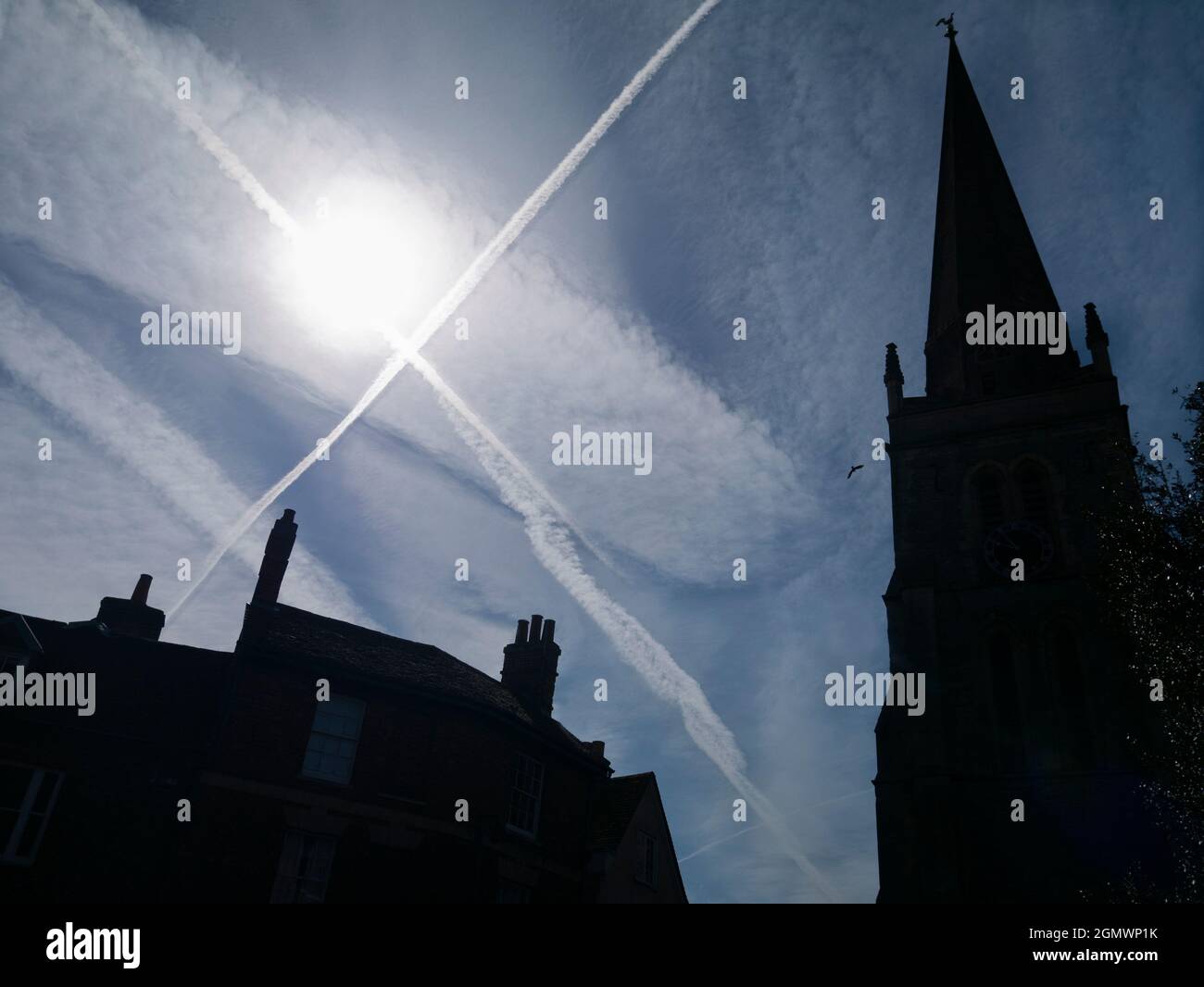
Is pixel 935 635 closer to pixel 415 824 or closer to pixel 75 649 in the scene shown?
pixel 415 824

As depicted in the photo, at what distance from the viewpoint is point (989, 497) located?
1153 inches

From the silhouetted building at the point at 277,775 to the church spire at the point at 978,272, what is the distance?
847 inches

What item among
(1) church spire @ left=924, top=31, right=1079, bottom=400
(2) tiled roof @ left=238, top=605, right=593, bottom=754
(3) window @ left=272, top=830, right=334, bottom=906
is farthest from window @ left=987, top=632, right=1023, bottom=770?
(3) window @ left=272, top=830, right=334, bottom=906

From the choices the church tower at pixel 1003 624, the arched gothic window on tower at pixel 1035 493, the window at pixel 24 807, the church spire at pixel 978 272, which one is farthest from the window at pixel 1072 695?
the window at pixel 24 807

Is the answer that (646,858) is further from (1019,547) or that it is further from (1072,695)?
(1019,547)

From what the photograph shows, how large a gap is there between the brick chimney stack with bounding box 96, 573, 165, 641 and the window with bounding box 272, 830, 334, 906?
25.0 ft

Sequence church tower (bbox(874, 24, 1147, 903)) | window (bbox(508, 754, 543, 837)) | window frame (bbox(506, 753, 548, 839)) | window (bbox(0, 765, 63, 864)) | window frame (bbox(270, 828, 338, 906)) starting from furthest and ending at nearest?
church tower (bbox(874, 24, 1147, 903))
window (bbox(508, 754, 543, 837))
window frame (bbox(506, 753, 548, 839))
window frame (bbox(270, 828, 338, 906))
window (bbox(0, 765, 63, 864))

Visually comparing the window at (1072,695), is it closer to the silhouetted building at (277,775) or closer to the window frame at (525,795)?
the silhouetted building at (277,775)

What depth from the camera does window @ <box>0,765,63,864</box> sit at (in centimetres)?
1664

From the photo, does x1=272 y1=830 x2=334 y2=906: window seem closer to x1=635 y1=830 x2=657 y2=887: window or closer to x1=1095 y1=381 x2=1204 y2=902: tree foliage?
x1=635 y1=830 x2=657 y2=887: window

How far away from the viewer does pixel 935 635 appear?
26531mm

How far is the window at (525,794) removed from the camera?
2167 centimetres
